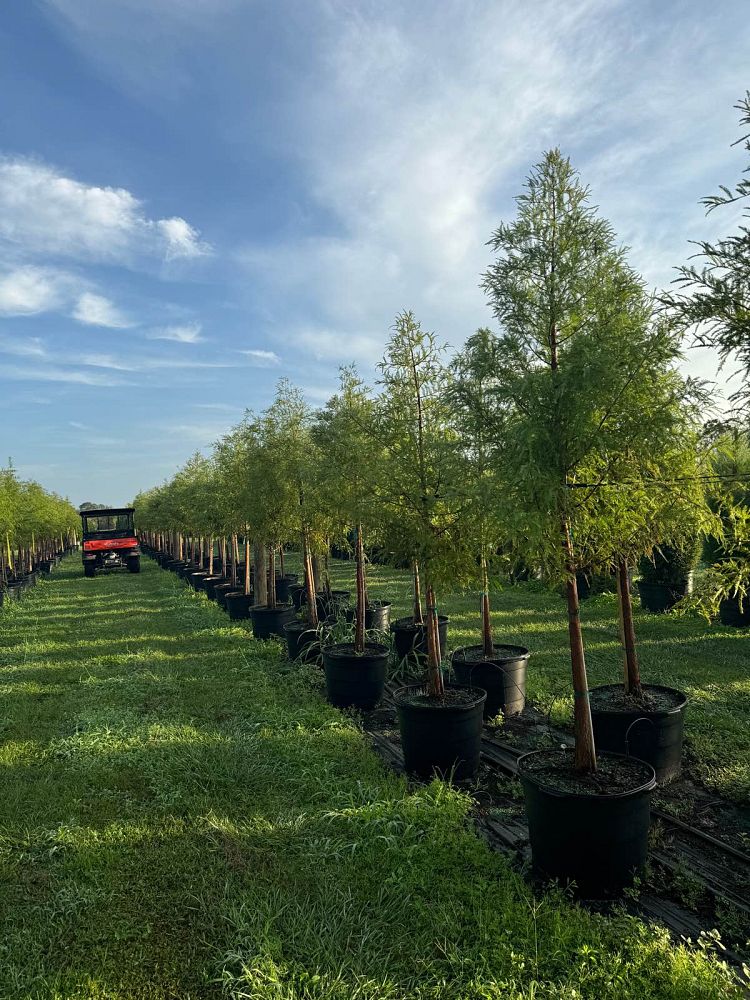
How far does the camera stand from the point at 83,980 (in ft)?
9.76

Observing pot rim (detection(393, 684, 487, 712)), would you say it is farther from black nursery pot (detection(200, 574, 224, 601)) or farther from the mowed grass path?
black nursery pot (detection(200, 574, 224, 601))

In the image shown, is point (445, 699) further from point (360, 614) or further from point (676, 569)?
point (676, 569)

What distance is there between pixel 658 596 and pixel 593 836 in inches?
387

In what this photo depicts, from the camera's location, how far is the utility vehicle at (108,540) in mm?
28453

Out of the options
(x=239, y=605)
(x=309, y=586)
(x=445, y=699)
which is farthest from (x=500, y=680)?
(x=239, y=605)

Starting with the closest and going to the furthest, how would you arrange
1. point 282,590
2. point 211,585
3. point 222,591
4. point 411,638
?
→ point 411,638, point 282,590, point 222,591, point 211,585

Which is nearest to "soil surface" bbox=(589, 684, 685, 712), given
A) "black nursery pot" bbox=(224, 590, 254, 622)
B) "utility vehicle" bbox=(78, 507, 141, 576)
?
"black nursery pot" bbox=(224, 590, 254, 622)

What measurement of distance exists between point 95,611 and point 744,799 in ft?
50.6

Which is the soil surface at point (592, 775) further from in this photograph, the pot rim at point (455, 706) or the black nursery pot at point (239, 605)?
the black nursery pot at point (239, 605)

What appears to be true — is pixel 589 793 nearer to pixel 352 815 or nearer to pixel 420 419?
pixel 352 815

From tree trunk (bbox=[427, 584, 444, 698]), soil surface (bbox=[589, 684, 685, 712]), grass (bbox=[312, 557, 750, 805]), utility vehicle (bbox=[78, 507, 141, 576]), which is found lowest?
grass (bbox=[312, 557, 750, 805])

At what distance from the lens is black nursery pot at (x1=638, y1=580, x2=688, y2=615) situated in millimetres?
12023

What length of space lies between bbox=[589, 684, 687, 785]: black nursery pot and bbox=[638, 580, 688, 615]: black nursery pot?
298 inches

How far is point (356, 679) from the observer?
23.5 ft
